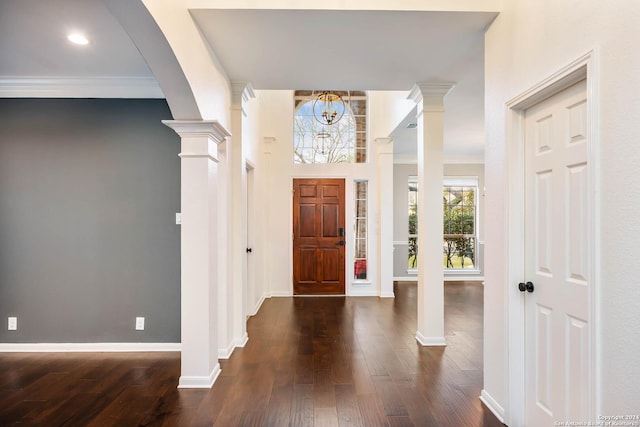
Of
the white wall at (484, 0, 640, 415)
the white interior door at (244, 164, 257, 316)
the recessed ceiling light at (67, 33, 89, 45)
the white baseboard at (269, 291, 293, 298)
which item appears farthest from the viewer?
the white baseboard at (269, 291, 293, 298)

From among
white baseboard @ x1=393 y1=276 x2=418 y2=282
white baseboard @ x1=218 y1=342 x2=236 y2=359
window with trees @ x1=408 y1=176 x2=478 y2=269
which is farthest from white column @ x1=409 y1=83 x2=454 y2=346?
window with trees @ x1=408 y1=176 x2=478 y2=269

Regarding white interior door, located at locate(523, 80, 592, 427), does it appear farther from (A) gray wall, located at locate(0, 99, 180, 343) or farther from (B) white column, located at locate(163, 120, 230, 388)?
(A) gray wall, located at locate(0, 99, 180, 343)

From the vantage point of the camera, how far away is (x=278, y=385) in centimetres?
269

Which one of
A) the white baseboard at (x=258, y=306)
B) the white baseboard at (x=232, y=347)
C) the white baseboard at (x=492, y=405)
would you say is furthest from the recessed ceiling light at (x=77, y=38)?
the white baseboard at (x=492, y=405)

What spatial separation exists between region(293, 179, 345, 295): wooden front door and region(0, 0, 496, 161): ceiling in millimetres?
2592

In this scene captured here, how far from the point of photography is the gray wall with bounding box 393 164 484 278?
24.3ft

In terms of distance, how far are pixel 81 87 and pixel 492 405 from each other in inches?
171

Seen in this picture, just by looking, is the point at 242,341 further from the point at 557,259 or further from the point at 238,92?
the point at 557,259

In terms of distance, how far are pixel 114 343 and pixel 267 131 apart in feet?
12.9

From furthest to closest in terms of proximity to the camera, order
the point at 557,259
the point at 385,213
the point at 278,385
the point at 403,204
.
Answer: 1. the point at 403,204
2. the point at 385,213
3. the point at 278,385
4. the point at 557,259

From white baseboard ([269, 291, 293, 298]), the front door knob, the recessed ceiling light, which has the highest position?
the recessed ceiling light

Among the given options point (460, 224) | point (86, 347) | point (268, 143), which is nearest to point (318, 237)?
point (268, 143)

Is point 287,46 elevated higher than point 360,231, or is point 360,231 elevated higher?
point 287,46

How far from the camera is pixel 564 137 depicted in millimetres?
1766
